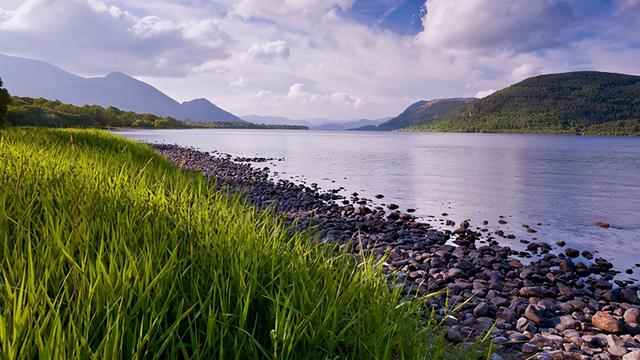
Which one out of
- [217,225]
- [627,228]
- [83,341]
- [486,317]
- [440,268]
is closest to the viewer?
[83,341]

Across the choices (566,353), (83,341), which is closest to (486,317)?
(566,353)

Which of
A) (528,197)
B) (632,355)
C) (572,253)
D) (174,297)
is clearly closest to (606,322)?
(632,355)

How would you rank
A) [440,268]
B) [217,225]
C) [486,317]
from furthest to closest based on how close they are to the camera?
[440,268] → [486,317] → [217,225]

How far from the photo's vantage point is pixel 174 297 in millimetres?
2951

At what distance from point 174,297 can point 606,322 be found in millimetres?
7974

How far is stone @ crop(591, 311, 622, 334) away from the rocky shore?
2 centimetres

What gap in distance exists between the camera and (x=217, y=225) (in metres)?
4.91

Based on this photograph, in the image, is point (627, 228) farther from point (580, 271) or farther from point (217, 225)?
point (217, 225)

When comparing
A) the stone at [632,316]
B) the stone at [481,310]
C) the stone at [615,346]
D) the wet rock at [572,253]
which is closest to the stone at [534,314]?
the stone at [481,310]

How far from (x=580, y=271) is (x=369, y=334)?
36.7 ft

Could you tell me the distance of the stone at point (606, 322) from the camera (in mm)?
7332

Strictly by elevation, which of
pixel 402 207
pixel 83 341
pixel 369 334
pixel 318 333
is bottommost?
pixel 402 207

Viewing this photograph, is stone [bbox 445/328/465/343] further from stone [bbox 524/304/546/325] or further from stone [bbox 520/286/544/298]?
stone [bbox 520/286/544/298]

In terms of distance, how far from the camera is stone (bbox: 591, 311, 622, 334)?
733 cm
